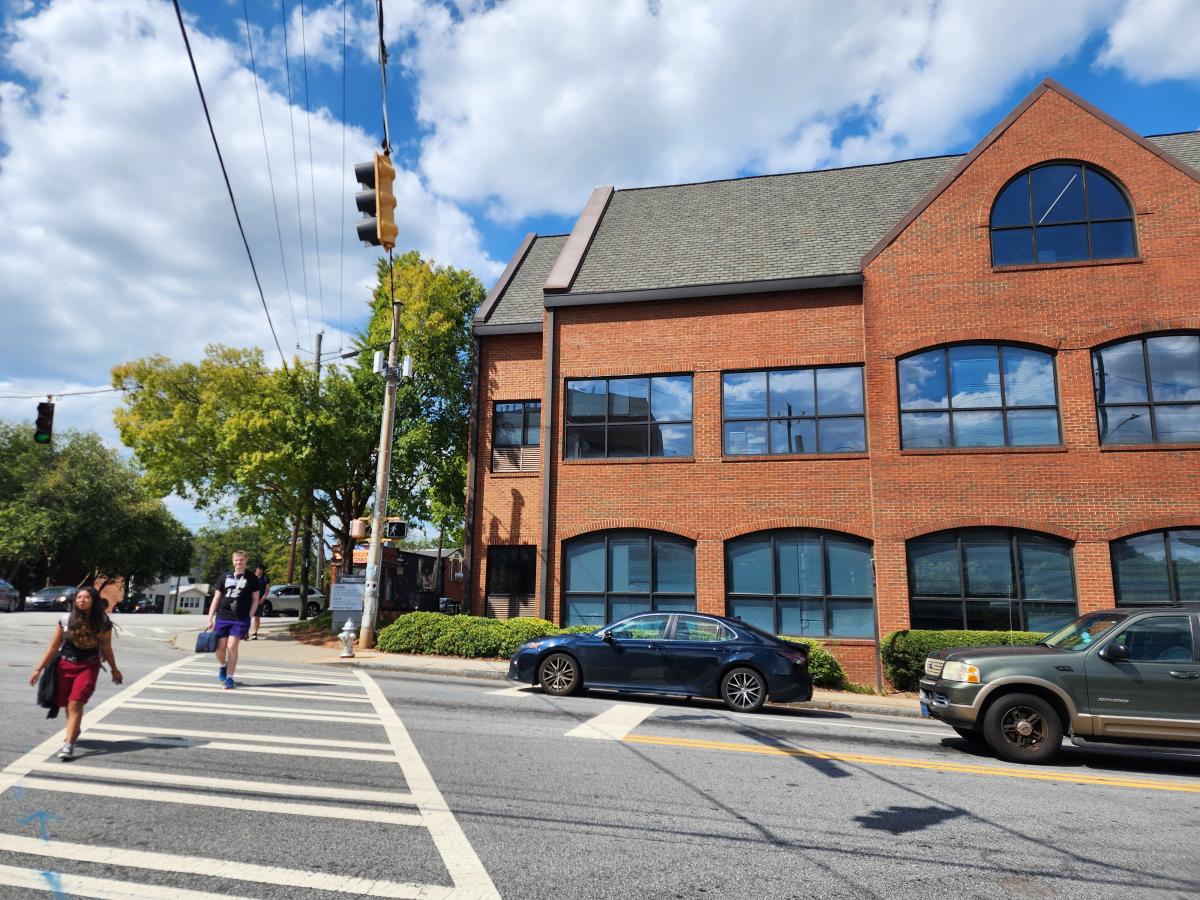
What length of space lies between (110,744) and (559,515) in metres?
11.5

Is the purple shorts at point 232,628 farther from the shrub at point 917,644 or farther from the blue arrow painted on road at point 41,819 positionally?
the shrub at point 917,644

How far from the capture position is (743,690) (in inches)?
417

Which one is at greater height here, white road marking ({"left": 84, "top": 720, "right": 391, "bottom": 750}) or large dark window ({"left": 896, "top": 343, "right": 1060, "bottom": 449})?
large dark window ({"left": 896, "top": 343, "right": 1060, "bottom": 449})

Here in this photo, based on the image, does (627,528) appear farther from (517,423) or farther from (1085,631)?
(1085,631)

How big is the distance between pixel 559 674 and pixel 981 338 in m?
10.9

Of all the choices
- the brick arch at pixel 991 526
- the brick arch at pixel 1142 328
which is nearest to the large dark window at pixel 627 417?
the brick arch at pixel 991 526

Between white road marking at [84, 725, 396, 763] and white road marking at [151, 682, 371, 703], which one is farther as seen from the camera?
white road marking at [151, 682, 371, 703]

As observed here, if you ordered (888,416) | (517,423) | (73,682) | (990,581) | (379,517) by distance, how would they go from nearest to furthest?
(73,682) → (990,581) → (888,416) → (379,517) → (517,423)

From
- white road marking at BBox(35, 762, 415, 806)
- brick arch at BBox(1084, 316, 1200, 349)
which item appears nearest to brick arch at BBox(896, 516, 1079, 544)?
brick arch at BBox(1084, 316, 1200, 349)

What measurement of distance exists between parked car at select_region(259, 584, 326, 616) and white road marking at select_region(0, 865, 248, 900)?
3360 centimetres

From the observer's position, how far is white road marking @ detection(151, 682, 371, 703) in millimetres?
9719

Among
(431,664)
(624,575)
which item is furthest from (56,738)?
(624,575)

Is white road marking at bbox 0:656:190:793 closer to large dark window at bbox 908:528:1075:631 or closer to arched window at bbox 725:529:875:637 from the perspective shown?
arched window at bbox 725:529:875:637

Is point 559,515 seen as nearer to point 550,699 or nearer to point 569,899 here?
point 550,699
